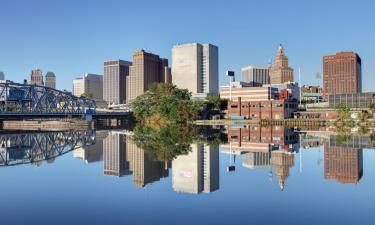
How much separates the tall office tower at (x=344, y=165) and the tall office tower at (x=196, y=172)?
285 inches

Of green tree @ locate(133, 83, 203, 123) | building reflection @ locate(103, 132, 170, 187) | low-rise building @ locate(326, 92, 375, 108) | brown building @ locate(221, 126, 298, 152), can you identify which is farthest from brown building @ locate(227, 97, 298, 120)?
building reflection @ locate(103, 132, 170, 187)

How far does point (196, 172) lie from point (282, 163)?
803 centimetres

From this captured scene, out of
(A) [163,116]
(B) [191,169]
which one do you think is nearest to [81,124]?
(A) [163,116]

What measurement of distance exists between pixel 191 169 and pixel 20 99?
329 ft

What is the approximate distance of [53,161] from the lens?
3403cm

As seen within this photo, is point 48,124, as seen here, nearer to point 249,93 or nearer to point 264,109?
point 249,93

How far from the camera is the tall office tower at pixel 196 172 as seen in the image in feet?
68.9

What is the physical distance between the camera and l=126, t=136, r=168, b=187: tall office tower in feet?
75.5

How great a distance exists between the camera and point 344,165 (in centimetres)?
2814

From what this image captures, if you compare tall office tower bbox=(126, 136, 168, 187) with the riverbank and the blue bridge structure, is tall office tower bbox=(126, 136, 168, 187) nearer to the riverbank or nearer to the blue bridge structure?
the blue bridge structure

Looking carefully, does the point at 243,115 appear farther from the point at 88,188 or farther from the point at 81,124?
the point at 88,188

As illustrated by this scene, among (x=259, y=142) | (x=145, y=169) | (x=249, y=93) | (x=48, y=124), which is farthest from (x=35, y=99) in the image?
(x=145, y=169)

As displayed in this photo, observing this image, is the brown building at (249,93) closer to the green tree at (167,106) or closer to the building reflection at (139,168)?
the green tree at (167,106)

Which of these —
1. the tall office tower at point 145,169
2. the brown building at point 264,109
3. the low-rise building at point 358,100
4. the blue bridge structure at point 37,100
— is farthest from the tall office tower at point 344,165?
the low-rise building at point 358,100
